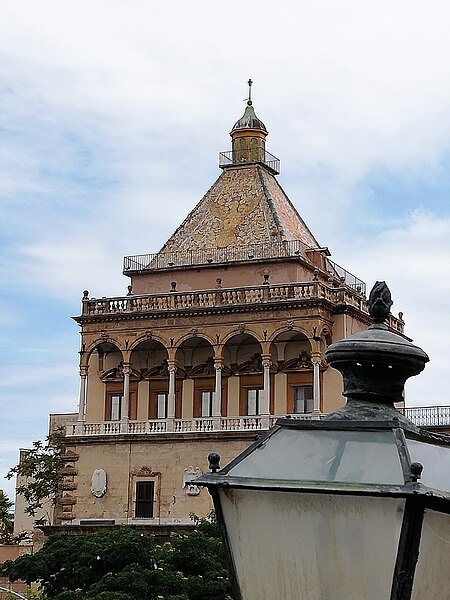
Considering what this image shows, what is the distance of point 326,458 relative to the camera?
7.62 feet

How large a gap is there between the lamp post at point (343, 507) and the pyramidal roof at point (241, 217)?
34.0m

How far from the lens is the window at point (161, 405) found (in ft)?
120

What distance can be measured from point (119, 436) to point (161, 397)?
2.14 metres

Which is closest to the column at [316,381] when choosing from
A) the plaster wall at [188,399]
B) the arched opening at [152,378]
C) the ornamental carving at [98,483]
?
the plaster wall at [188,399]

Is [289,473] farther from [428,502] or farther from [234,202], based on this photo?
[234,202]

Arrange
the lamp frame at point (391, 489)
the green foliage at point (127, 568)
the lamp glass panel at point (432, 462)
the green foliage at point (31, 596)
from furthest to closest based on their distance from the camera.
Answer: the green foliage at point (31, 596) < the green foliage at point (127, 568) < the lamp glass panel at point (432, 462) < the lamp frame at point (391, 489)

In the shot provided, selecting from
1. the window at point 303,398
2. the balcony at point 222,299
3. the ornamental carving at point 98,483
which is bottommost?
the ornamental carving at point 98,483

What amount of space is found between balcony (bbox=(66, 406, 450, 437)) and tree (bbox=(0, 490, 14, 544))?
881cm

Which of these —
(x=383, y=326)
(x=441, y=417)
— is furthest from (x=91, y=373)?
(x=383, y=326)

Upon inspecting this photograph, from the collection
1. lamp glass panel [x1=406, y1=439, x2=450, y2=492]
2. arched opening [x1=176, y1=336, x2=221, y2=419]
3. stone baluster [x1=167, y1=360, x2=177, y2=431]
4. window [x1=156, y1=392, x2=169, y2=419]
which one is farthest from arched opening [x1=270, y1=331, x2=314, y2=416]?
lamp glass panel [x1=406, y1=439, x2=450, y2=492]

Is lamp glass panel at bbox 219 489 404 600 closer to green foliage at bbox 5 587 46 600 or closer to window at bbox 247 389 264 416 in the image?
green foliage at bbox 5 587 46 600

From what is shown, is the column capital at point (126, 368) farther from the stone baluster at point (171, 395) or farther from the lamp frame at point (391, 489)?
the lamp frame at point (391, 489)

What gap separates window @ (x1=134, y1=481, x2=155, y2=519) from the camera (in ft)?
114

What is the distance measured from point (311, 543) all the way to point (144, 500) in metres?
33.1
